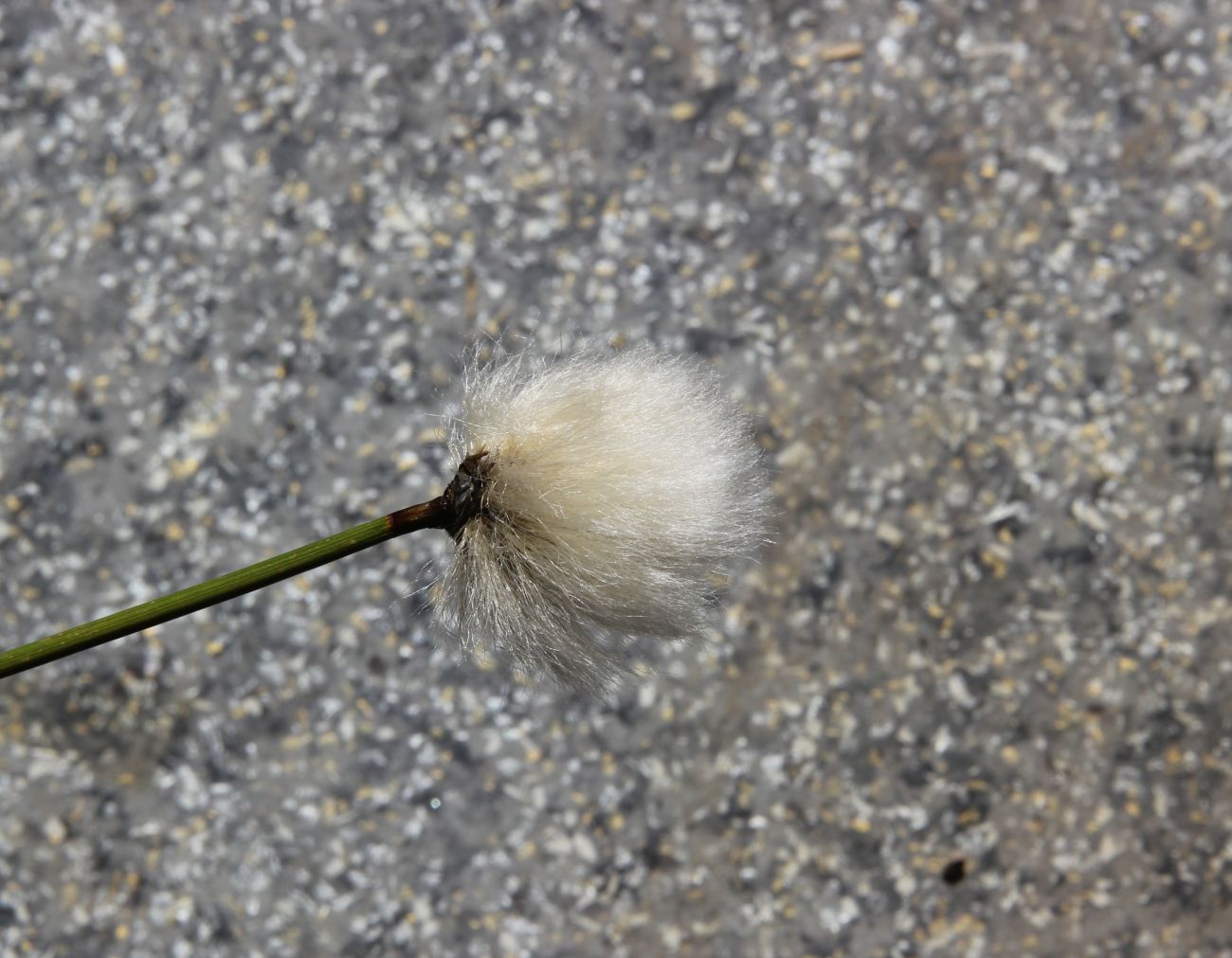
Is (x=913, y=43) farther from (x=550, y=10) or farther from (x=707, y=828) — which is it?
(x=707, y=828)

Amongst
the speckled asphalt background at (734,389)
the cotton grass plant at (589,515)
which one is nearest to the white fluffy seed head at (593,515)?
the cotton grass plant at (589,515)

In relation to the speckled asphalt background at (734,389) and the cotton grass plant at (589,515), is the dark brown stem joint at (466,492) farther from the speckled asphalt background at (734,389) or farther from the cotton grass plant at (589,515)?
the speckled asphalt background at (734,389)

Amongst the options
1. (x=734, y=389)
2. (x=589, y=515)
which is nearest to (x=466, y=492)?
(x=589, y=515)

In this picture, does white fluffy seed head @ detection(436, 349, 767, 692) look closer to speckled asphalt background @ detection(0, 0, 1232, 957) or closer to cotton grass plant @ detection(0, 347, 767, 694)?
cotton grass plant @ detection(0, 347, 767, 694)

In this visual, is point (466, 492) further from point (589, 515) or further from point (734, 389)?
point (734, 389)

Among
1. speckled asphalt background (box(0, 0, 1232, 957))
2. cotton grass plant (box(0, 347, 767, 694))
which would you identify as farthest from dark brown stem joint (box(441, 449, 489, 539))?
speckled asphalt background (box(0, 0, 1232, 957))

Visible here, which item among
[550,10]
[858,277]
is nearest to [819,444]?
[858,277]
